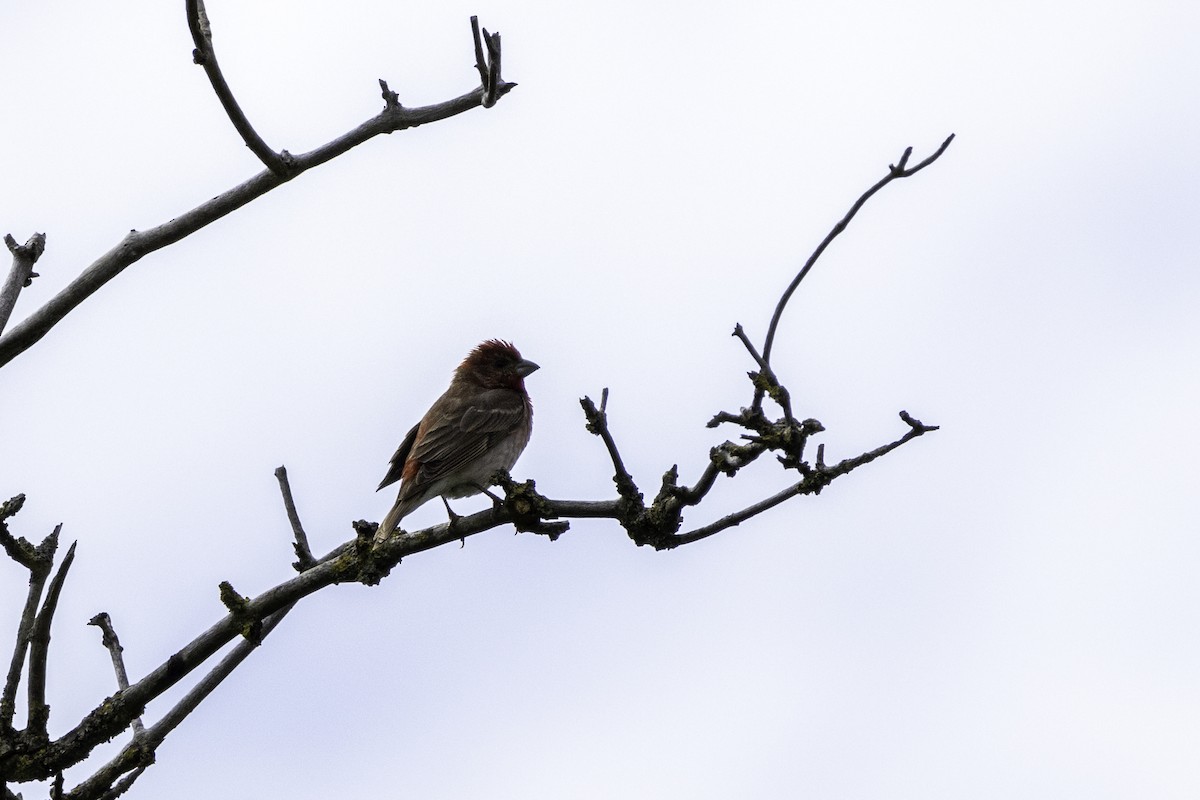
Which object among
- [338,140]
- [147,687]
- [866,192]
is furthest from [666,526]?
[147,687]

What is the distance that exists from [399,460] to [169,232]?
4690 millimetres

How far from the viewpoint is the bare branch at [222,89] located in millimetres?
4879

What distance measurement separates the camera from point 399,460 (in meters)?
9.90

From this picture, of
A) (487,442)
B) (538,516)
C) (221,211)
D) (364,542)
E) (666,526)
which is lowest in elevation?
(666,526)

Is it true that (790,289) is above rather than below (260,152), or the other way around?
below

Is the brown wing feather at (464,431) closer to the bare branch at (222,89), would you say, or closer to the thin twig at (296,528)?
the thin twig at (296,528)

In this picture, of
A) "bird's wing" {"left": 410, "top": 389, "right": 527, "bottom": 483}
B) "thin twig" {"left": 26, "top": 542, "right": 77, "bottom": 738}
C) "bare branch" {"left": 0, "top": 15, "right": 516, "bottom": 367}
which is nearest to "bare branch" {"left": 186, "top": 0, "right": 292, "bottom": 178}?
"bare branch" {"left": 0, "top": 15, "right": 516, "bottom": 367}

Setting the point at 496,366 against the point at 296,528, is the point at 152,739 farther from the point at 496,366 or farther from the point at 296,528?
the point at 496,366

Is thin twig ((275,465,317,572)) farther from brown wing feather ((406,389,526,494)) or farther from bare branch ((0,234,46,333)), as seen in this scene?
brown wing feather ((406,389,526,494))

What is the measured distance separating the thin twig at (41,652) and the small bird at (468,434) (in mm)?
2952

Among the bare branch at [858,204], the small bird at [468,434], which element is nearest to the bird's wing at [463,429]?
the small bird at [468,434]

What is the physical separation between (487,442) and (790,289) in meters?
5.52

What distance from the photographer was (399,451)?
9938mm

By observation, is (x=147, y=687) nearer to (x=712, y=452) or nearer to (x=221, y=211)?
(x=221, y=211)
